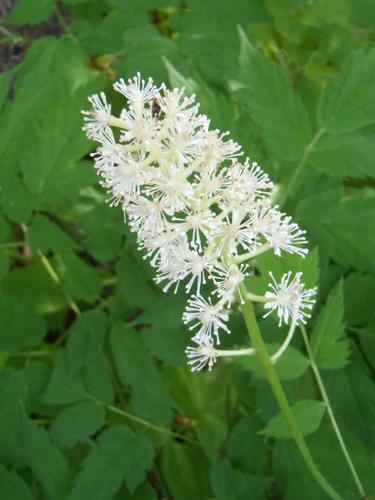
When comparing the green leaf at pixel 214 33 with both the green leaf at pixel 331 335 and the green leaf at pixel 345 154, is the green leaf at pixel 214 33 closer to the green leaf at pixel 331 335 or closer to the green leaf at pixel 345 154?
the green leaf at pixel 345 154

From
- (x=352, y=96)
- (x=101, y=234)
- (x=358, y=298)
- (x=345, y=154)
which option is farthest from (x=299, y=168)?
(x=101, y=234)

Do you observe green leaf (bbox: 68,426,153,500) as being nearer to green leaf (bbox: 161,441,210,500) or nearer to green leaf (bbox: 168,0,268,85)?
green leaf (bbox: 161,441,210,500)

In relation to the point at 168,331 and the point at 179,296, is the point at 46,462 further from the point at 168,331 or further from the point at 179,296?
the point at 179,296

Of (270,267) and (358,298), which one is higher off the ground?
(270,267)

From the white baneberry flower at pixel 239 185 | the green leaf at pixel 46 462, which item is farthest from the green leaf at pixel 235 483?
the white baneberry flower at pixel 239 185

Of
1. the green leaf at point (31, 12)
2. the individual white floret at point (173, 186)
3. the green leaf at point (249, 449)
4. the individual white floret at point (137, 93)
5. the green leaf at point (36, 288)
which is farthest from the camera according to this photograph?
the green leaf at point (36, 288)

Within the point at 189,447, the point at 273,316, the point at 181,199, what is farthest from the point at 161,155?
the point at 189,447

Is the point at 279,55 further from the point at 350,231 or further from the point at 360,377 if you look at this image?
the point at 360,377

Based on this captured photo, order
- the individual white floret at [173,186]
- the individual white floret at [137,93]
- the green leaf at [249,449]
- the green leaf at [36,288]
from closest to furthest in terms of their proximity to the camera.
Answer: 1. the individual white floret at [173,186]
2. the individual white floret at [137,93]
3. the green leaf at [249,449]
4. the green leaf at [36,288]

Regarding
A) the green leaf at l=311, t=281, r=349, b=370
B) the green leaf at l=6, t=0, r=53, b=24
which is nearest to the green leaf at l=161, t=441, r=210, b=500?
the green leaf at l=311, t=281, r=349, b=370
